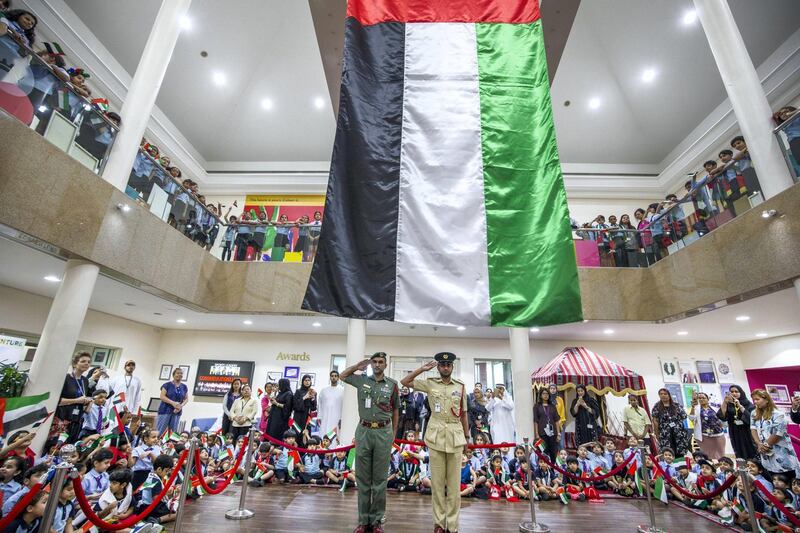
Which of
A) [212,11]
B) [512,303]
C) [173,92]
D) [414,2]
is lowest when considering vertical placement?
[512,303]

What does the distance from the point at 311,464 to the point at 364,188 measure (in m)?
5.32

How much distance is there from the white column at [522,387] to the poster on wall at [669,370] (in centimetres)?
610

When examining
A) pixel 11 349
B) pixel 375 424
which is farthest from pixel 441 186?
pixel 11 349

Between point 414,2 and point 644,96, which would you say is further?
point 644,96

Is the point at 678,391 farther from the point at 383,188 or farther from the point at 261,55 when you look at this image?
the point at 261,55

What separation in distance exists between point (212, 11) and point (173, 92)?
107 inches

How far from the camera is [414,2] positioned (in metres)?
3.37

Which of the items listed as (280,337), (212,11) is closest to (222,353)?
(280,337)

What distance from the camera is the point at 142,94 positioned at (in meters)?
6.30

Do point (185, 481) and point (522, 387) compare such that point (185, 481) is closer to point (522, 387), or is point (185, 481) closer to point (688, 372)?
point (522, 387)

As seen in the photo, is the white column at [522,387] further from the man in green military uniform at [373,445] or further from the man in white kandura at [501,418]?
the man in green military uniform at [373,445]

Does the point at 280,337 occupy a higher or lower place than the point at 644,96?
lower

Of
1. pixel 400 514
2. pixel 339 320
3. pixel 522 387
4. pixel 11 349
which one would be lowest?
pixel 400 514

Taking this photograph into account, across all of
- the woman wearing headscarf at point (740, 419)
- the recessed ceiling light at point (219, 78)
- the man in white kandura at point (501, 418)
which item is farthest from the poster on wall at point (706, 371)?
Result: the recessed ceiling light at point (219, 78)
